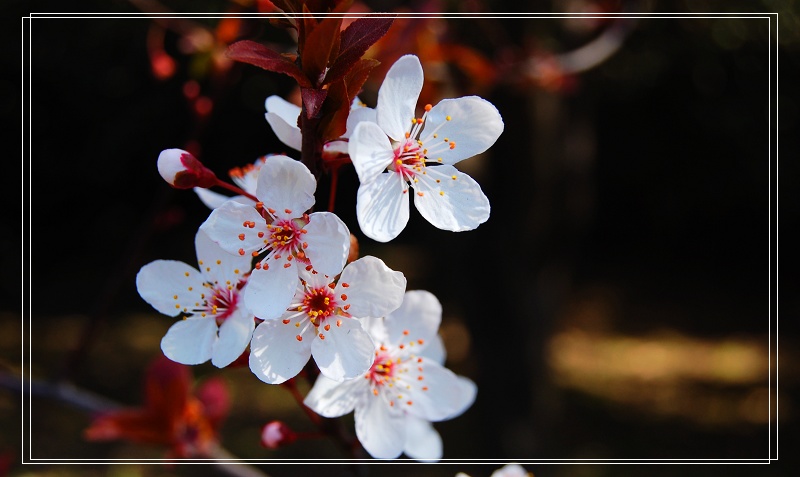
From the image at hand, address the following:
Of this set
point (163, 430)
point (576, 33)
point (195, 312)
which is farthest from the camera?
point (576, 33)

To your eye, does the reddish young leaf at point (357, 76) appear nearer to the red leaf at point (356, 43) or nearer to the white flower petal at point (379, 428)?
Result: the red leaf at point (356, 43)

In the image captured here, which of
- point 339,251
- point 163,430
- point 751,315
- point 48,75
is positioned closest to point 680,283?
point 751,315

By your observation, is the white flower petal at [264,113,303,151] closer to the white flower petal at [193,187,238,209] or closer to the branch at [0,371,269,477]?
the white flower petal at [193,187,238,209]

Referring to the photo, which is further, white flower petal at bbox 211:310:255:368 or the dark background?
the dark background

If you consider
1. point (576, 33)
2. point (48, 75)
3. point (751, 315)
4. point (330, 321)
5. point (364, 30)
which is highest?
point (48, 75)

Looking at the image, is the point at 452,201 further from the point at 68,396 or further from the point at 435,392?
the point at 68,396

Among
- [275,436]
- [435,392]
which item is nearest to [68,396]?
[275,436]

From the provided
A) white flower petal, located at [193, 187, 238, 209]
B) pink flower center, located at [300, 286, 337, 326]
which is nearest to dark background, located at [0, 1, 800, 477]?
white flower petal, located at [193, 187, 238, 209]

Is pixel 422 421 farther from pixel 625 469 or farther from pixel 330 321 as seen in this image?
pixel 625 469
